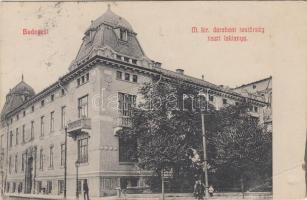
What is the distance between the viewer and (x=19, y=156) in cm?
818

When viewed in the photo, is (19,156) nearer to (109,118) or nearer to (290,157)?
(109,118)

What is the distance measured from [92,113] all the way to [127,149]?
3.42ft

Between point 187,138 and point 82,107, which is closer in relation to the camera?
point 82,107

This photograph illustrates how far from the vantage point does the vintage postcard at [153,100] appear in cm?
640

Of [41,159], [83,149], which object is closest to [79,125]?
[83,149]

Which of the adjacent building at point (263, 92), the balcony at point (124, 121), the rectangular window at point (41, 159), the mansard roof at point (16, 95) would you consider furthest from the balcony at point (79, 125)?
the adjacent building at point (263, 92)

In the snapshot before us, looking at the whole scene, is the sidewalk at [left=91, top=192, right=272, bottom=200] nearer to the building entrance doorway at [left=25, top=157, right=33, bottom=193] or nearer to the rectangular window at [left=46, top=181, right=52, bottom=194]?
the rectangular window at [left=46, top=181, right=52, bottom=194]

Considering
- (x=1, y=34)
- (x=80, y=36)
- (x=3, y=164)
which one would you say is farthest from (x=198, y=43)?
(x=3, y=164)

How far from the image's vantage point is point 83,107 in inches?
291

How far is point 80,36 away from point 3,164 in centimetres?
214

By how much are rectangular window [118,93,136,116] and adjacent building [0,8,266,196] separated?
0.6 inches

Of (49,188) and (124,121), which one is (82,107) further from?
(49,188)

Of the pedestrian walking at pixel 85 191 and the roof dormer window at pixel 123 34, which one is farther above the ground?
the roof dormer window at pixel 123 34

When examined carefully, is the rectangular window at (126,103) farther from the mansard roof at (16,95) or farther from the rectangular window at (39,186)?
the rectangular window at (39,186)
